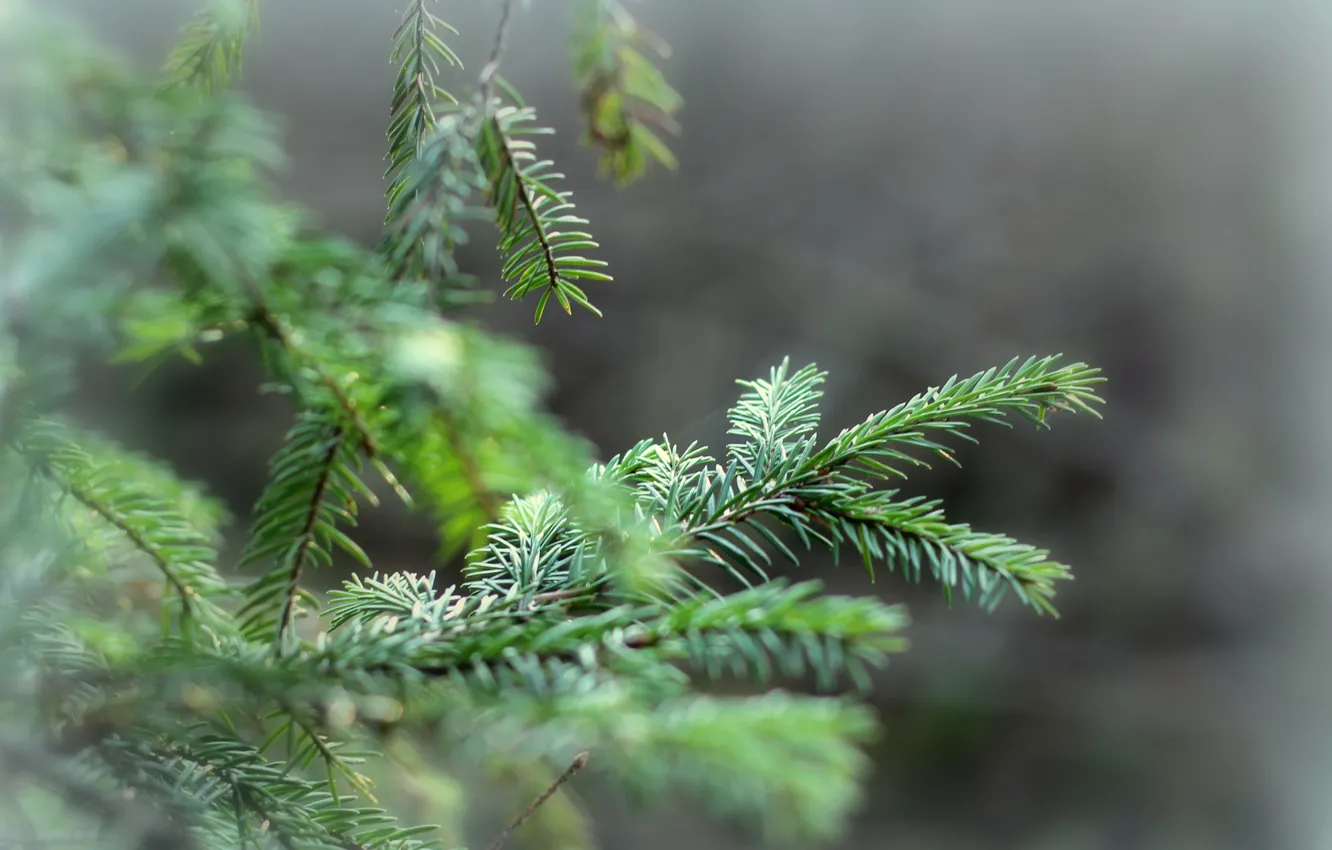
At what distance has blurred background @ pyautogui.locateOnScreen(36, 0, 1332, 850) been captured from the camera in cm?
138

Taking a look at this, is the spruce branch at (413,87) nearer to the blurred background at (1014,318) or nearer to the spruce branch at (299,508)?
the spruce branch at (299,508)

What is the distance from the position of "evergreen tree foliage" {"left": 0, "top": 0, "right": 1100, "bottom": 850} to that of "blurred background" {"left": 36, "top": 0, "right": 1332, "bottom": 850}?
119 cm

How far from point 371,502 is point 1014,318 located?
1.49 metres

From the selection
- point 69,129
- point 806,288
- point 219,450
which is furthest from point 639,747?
point 219,450

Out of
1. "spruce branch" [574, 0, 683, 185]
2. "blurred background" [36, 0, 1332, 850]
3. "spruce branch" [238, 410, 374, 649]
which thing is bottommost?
"spruce branch" [238, 410, 374, 649]

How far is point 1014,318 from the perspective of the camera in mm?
1521

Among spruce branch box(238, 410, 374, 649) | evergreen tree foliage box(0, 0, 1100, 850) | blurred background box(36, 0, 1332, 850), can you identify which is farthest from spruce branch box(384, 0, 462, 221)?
blurred background box(36, 0, 1332, 850)

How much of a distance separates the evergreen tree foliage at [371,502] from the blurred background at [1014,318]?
1.19 m

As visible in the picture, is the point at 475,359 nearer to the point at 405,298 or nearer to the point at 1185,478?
the point at 405,298

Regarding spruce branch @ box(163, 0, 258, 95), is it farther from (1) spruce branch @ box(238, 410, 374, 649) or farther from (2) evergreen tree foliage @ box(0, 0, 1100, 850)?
(1) spruce branch @ box(238, 410, 374, 649)

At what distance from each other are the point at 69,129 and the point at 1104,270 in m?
1.59

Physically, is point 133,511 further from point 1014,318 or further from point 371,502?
point 1014,318

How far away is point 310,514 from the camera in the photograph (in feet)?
0.70

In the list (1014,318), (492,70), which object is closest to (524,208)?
(492,70)
